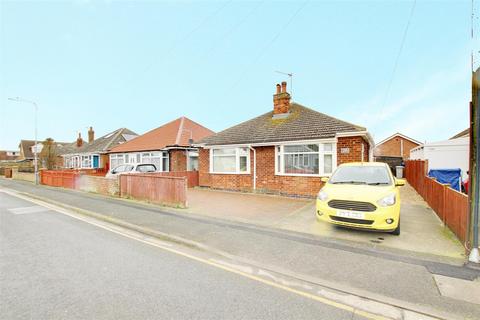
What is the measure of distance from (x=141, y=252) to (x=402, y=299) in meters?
4.42

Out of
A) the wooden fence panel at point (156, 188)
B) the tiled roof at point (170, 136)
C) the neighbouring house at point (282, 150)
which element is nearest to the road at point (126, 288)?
the wooden fence panel at point (156, 188)

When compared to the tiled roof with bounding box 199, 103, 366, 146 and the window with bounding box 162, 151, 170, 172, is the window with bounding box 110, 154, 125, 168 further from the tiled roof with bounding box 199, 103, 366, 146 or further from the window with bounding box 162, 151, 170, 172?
the tiled roof with bounding box 199, 103, 366, 146

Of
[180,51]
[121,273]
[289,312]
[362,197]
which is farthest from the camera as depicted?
[180,51]

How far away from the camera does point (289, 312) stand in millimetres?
2838

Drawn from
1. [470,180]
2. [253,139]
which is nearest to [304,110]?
[253,139]

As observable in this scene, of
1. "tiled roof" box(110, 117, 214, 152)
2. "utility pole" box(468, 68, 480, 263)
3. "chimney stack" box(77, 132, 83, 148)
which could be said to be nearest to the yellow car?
"utility pole" box(468, 68, 480, 263)

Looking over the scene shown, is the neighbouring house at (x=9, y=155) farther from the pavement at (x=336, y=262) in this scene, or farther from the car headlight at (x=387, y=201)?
the car headlight at (x=387, y=201)

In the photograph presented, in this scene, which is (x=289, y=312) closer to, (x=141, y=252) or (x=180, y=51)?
(x=141, y=252)

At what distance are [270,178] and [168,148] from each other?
9.49 m

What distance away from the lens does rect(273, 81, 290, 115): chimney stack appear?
14438mm

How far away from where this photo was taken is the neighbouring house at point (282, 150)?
10656mm

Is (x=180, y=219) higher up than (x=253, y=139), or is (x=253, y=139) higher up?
(x=253, y=139)

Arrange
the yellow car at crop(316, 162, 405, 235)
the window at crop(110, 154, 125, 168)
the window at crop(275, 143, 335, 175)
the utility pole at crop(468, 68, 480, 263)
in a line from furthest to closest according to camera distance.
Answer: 1. the window at crop(110, 154, 125, 168)
2. the window at crop(275, 143, 335, 175)
3. the yellow car at crop(316, 162, 405, 235)
4. the utility pole at crop(468, 68, 480, 263)

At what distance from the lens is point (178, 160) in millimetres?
18766
